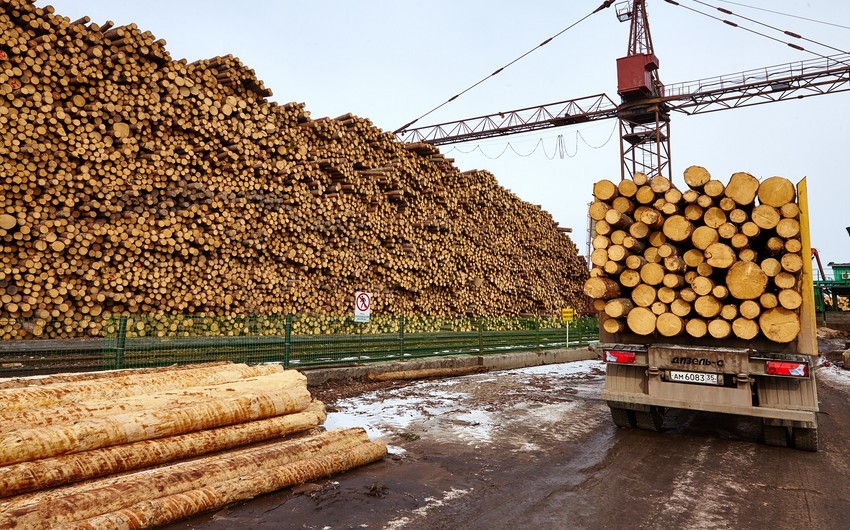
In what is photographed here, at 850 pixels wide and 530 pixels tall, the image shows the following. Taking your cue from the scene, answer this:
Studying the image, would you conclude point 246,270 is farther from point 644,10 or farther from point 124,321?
point 644,10

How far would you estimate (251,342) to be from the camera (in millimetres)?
9055

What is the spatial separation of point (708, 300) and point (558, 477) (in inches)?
110

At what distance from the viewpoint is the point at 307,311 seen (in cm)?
1116

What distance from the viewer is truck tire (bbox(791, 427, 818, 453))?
17.9 feet

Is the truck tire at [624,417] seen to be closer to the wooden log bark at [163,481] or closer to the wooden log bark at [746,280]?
the wooden log bark at [746,280]

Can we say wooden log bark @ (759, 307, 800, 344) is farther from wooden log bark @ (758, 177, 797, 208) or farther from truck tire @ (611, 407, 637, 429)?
truck tire @ (611, 407, 637, 429)

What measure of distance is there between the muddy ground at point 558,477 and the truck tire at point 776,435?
12 cm

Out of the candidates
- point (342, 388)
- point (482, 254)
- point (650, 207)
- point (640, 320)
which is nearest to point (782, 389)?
point (640, 320)

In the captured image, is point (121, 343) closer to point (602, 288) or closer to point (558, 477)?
point (558, 477)

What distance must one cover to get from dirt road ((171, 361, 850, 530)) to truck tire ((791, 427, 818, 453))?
3.8 inches

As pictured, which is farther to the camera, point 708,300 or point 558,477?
point 708,300

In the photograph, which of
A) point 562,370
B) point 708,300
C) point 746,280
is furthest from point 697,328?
point 562,370

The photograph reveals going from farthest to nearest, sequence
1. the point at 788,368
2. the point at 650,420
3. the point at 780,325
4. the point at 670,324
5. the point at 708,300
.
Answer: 1. the point at 650,420
2. the point at 670,324
3. the point at 708,300
4. the point at 780,325
5. the point at 788,368

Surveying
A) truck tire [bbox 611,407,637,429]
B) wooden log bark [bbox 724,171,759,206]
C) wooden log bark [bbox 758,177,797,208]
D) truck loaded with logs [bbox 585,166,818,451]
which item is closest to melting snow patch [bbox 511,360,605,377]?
truck tire [bbox 611,407,637,429]
